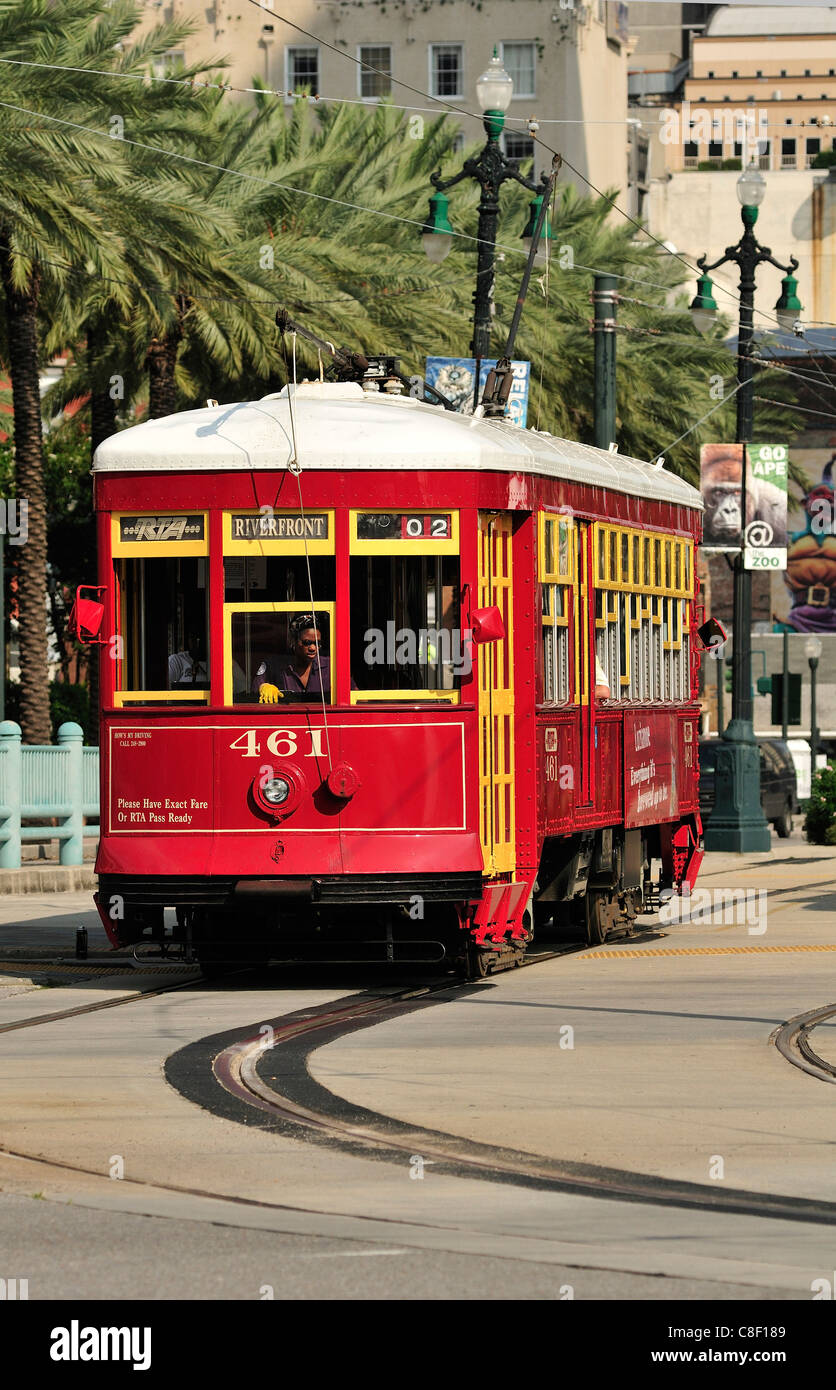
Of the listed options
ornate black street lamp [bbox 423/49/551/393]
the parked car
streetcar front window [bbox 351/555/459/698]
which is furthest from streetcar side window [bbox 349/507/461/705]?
the parked car

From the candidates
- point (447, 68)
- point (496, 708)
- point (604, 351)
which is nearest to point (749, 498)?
point (604, 351)

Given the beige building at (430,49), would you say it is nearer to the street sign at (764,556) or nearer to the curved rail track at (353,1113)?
the street sign at (764,556)

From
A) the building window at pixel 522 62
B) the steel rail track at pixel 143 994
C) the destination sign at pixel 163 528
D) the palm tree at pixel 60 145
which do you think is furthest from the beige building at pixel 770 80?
the destination sign at pixel 163 528

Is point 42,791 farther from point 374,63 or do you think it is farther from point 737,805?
point 374,63

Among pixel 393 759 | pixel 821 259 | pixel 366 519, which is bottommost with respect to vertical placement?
pixel 393 759

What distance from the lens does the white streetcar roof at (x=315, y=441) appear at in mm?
14969

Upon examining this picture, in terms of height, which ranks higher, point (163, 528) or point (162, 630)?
point (163, 528)

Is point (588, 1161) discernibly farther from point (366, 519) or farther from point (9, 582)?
point (9, 582)

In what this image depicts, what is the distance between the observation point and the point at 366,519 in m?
14.9

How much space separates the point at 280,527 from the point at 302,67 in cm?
7307

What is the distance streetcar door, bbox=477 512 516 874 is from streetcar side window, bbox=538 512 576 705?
429 millimetres

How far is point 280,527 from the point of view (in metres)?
14.9

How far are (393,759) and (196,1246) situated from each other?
734cm
